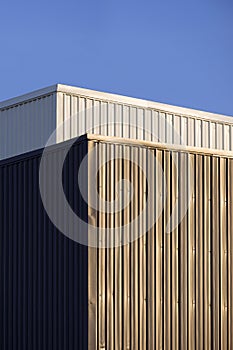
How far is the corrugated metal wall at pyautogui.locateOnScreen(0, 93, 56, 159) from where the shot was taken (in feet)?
48.7

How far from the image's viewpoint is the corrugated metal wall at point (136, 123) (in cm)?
1480

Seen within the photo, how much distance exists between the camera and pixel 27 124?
1551 cm

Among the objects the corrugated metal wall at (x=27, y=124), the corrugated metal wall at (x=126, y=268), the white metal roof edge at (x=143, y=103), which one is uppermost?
the white metal roof edge at (x=143, y=103)

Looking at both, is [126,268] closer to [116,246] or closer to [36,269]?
[116,246]

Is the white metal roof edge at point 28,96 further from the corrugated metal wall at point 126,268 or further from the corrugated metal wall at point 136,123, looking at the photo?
the corrugated metal wall at point 126,268

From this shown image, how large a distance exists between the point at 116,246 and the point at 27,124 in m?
6.76

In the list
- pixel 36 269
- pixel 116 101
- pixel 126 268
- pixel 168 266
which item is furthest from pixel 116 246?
pixel 116 101

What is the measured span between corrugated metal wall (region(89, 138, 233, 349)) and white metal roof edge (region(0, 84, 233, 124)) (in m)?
5.04

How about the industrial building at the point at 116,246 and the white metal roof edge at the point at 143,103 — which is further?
the white metal roof edge at the point at 143,103

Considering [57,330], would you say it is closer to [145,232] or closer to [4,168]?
[145,232]

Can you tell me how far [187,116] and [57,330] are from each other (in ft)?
26.2

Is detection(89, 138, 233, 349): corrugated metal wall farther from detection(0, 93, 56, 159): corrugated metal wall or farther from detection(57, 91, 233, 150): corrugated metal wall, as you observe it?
detection(0, 93, 56, 159): corrugated metal wall

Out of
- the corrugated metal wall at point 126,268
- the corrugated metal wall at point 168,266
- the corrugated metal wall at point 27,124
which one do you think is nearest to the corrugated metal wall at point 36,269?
the corrugated metal wall at point 126,268

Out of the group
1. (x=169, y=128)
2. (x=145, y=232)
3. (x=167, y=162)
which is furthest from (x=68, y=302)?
(x=169, y=128)
